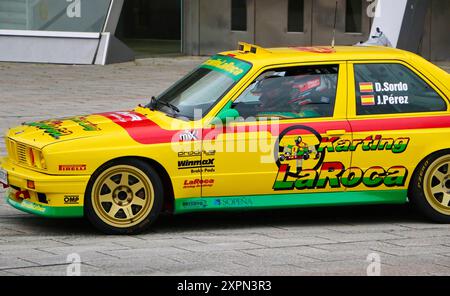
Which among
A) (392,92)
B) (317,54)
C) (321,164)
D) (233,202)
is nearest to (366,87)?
(392,92)

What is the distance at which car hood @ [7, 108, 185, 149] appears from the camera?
8836 millimetres

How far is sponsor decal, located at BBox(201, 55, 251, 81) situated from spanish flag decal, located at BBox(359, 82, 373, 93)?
0.97 meters

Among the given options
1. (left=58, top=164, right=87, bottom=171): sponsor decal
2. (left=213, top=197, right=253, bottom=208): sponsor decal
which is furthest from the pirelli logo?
(left=213, top=197, right=253, bottom=208): sponsor decal

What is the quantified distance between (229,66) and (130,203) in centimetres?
158

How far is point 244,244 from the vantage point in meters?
8.59

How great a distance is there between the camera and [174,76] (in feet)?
68.8

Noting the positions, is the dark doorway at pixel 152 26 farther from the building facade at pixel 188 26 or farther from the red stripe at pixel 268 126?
the red stripe at pixel 268 126

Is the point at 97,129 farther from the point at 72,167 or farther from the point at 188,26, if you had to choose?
the point at 188,26
